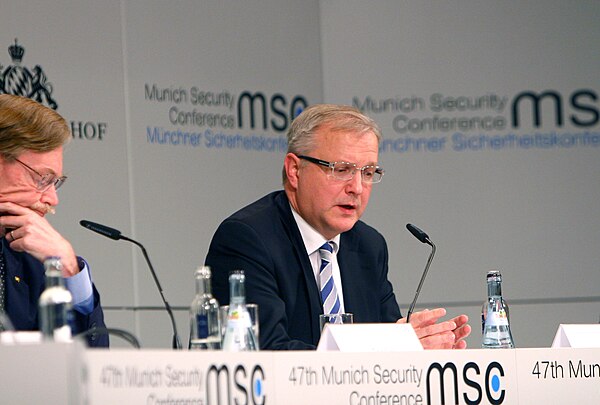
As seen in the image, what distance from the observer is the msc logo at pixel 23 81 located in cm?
476

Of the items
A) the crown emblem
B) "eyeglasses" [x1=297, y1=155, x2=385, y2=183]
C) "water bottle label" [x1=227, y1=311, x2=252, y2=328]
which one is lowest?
"water bottle label" [x1=227, y1=311, x2=252, y2=328]

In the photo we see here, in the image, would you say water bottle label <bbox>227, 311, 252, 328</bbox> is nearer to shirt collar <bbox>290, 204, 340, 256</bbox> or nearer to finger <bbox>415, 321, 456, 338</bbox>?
finger <bbox>415, 321, 456, 338</bbox>

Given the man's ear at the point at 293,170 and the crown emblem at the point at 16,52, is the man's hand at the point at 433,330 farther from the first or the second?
the crown emblem at the point at 16,52

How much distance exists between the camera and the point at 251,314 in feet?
7.81

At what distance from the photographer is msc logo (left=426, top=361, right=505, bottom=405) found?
2414 mm

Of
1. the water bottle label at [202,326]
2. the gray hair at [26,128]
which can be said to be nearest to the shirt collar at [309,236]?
the gray hair at [26,128]

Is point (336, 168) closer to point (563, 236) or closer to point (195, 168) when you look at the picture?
point (195, 168)

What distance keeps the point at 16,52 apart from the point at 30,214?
214 cm

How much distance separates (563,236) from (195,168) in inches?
83.9

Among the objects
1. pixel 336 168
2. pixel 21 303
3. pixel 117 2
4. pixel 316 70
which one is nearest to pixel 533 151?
pixel 316 70

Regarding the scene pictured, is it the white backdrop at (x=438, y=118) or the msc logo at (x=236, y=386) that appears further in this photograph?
the white backdrop at (x=438, y=118)

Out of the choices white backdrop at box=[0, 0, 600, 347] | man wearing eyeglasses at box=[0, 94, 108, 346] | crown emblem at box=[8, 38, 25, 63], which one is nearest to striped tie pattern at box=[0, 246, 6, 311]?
man wearing eyeglasses at box=[0, 94, 108, 346]

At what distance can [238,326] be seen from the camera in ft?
7.53

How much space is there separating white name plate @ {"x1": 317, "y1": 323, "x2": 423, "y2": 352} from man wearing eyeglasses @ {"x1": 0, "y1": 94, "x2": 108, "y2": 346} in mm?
799
